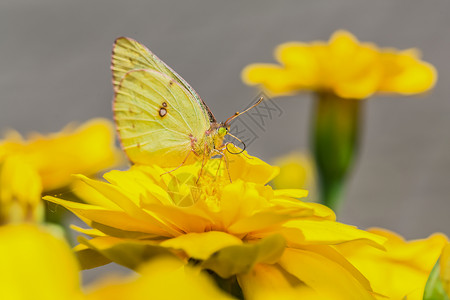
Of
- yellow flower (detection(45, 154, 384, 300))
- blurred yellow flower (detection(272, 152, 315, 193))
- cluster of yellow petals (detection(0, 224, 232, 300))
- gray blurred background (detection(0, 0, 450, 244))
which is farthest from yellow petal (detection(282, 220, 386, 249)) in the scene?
gray blurred background (detection(0, 0, 450, 244))

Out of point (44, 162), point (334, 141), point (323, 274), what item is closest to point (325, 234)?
point (323, 274)

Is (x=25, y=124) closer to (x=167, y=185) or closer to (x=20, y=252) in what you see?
(x=167, y=185)

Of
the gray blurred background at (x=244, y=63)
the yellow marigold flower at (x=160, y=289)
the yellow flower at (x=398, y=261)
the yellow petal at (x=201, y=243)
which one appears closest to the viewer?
the yellow marigold flower at (x=160, y=289)

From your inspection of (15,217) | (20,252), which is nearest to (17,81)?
(15,217)

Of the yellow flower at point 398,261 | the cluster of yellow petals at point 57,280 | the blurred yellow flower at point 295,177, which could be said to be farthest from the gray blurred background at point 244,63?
the cluster of yellow petals at point 57,280

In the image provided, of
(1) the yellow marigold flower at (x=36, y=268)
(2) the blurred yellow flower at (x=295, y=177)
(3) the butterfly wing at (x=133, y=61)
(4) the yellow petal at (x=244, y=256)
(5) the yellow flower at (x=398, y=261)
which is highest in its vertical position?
(3) the butterfly wing at (x=133, y=61)

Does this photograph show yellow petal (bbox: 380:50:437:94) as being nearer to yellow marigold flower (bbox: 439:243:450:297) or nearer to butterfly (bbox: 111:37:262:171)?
butterfly (bbox: 111:37:262:171)

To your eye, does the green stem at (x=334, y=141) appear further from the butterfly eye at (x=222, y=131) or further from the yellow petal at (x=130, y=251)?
the yellow petal at (x=130, y=251)
